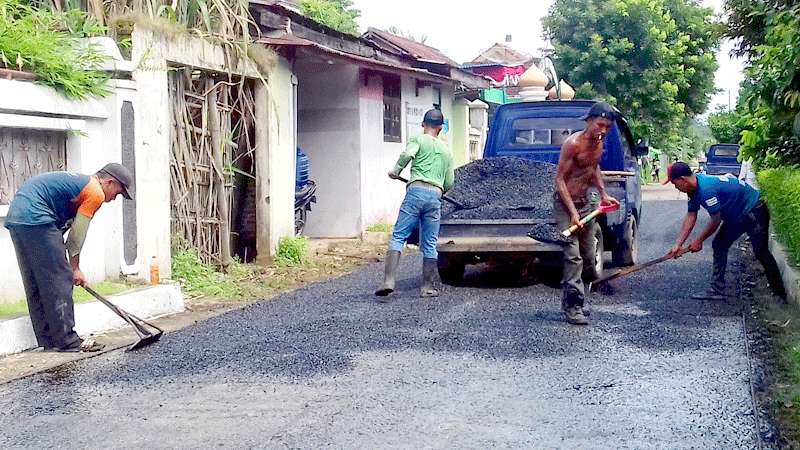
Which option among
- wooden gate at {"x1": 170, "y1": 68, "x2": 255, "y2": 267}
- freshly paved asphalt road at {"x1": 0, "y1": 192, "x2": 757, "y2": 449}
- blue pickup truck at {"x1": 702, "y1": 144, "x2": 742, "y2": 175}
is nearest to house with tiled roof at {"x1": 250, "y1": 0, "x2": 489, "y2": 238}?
wooden gate at {"x1": 170, "y1": 68, "x2": 255, "y2": 267}

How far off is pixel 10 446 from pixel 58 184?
8.98 ft

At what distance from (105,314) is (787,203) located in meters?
6.48

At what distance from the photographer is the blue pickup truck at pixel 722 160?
37.4m

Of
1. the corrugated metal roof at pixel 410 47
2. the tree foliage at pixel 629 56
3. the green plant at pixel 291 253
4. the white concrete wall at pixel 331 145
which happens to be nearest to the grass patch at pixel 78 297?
the green plant at pixel 291 253

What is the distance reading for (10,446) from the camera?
16.0ft

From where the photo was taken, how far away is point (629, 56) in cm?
3284

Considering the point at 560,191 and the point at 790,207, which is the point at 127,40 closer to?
the point at 560,191

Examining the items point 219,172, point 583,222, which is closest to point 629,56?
point 219,172

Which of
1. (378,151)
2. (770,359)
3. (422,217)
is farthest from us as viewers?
(378,151)

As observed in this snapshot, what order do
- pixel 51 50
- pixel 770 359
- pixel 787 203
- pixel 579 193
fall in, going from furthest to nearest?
pixel 787 203, pixel 51 50, pixel 579 193, pixel 770 359

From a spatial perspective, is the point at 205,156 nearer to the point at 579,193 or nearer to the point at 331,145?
the point at 331,145

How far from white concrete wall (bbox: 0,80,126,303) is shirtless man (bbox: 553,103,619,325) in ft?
14.4

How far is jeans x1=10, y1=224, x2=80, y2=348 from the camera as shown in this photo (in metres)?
7.07

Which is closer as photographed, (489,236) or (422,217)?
(422,217)
